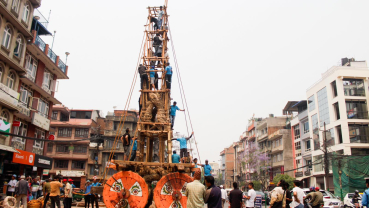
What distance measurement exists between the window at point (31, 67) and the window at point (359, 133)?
118ft

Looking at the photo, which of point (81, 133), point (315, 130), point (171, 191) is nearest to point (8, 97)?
point (171, 191)

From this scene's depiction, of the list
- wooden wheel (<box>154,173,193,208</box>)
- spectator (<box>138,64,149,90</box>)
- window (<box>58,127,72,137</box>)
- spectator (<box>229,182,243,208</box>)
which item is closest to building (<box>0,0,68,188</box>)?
spectator (<box>138,64,149,90</box>)

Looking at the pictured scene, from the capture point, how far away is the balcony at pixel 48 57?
2703cm

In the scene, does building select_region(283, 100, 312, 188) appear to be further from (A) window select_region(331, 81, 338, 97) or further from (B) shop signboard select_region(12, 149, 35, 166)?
(B) shop signboard select_region(12, 149, 35, 166)

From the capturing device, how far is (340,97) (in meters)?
38.1

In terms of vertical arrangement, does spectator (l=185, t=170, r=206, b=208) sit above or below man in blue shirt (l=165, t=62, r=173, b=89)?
below

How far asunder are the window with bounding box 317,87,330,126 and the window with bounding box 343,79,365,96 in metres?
2.91

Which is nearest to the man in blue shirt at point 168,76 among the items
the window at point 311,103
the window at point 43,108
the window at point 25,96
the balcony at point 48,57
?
the balcony at point 48,57

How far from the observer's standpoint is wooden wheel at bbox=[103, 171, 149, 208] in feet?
37.3

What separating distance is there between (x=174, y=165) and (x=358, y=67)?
36510 mm

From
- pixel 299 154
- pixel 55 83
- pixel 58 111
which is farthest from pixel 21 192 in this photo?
pixel 299 154

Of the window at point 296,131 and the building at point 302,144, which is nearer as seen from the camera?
the building at point 302,144

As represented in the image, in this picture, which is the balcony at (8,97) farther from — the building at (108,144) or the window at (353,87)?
the window at (353,87)

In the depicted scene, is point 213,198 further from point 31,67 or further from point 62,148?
point 62,148
